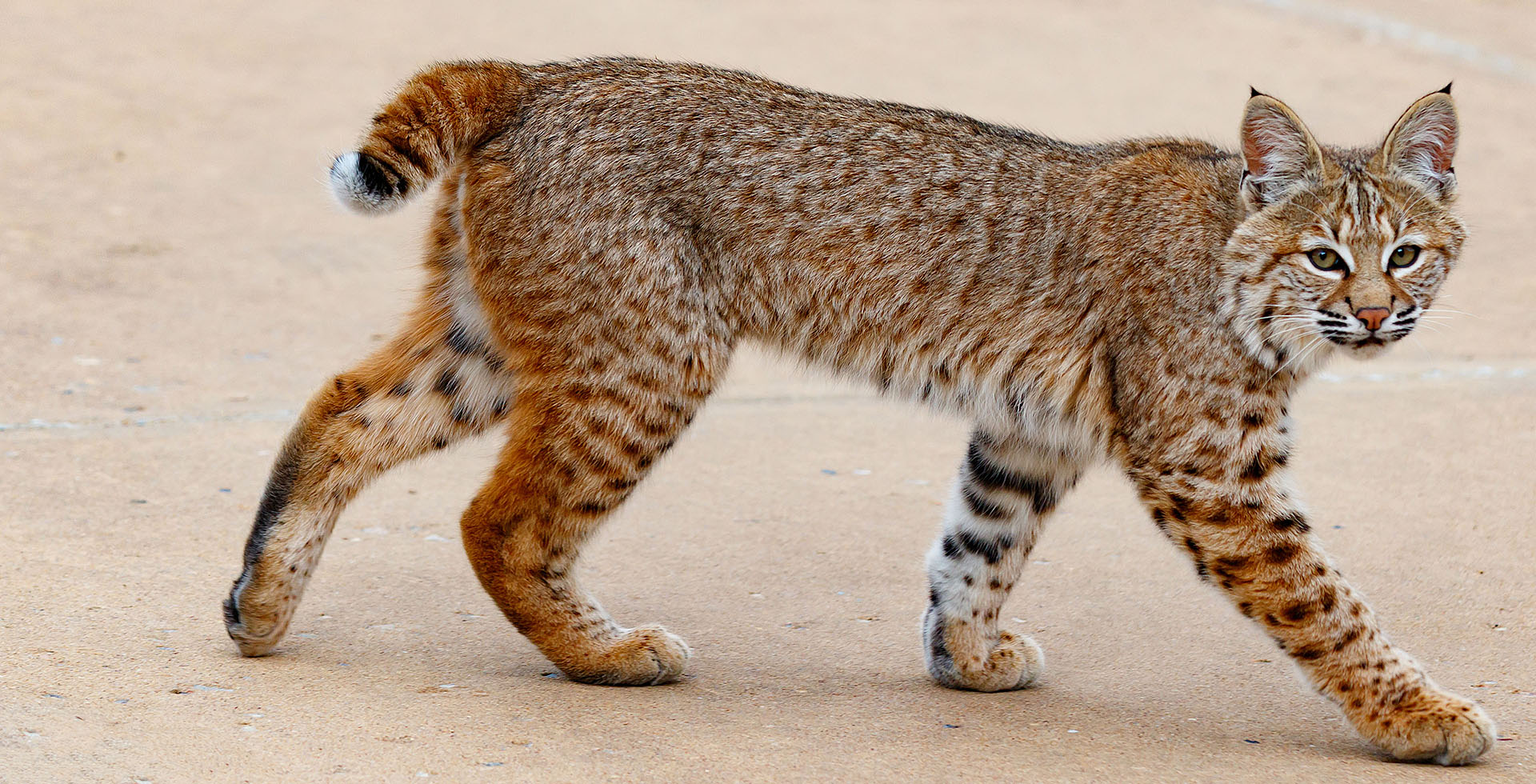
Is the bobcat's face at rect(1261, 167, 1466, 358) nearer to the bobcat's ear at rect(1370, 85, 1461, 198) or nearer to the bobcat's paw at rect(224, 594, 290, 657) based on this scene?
the bobcat's ear at rect(1370, 85, 1461, 198)

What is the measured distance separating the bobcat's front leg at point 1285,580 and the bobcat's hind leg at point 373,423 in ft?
6.07

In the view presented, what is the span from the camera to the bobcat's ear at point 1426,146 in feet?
12.9

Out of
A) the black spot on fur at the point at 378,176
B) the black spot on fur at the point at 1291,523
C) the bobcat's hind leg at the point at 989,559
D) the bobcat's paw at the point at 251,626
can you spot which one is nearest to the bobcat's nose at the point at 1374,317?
the black spot on fur at the point at 1291,523

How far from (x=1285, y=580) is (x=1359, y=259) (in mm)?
813

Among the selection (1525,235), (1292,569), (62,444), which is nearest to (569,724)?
(1292,569)

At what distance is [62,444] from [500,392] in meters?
2.15

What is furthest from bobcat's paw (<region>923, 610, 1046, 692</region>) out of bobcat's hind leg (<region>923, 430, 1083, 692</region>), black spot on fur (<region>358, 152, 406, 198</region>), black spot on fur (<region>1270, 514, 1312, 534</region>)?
black spot on fur (<region>358, 152, 406, 198</region>)

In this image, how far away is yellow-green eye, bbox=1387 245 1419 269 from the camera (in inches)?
154

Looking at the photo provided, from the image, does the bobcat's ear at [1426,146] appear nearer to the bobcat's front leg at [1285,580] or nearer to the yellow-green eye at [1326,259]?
the yellow-green eye at [1326,259]

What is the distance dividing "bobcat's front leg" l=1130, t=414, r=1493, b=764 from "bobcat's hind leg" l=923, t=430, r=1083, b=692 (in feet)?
1.50

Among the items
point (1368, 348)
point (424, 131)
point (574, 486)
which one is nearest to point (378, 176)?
point (424, 131)

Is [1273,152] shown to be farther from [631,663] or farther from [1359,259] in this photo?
[631,663]

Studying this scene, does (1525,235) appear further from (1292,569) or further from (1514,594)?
(1292,569)

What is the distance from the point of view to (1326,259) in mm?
3949
